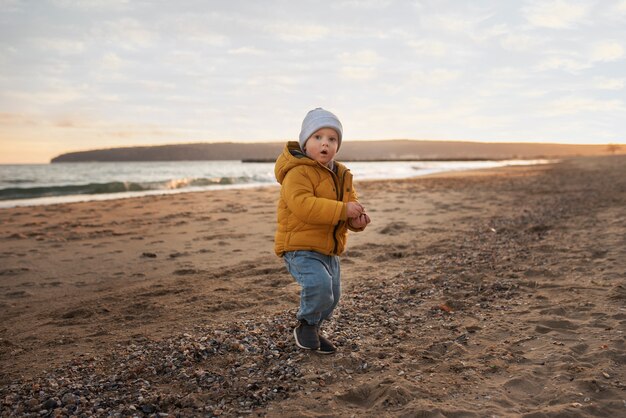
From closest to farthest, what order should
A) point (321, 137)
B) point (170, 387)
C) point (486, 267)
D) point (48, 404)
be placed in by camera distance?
point (48, 404) < point (170, 387) < point (321, 137) < point (486, 267)

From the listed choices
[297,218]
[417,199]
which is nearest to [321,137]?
[297,218]

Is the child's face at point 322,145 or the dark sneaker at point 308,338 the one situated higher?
the child's face at point 322,145

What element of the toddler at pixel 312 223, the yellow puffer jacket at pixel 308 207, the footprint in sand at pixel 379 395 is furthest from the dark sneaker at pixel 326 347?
the yellow puffer jacket at pixel 308 207

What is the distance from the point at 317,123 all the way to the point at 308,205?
579 mm

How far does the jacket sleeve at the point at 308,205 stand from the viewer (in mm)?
3074

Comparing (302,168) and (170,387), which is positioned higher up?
(302,168)

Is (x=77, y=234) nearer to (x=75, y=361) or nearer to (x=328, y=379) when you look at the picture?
(x=75, y=361)

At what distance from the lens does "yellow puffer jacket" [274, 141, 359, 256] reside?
3.09 metres

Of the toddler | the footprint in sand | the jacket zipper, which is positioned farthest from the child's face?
the footprint in sand

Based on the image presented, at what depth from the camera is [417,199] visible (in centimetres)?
1327

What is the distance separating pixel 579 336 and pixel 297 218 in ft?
7.22

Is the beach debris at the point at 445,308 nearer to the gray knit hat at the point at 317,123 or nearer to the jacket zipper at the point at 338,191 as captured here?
the jacket zipper at the point at 338,191

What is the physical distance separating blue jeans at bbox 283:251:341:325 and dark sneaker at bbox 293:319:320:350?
5 centimetres

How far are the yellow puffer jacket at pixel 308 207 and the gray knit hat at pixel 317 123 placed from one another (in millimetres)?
146
